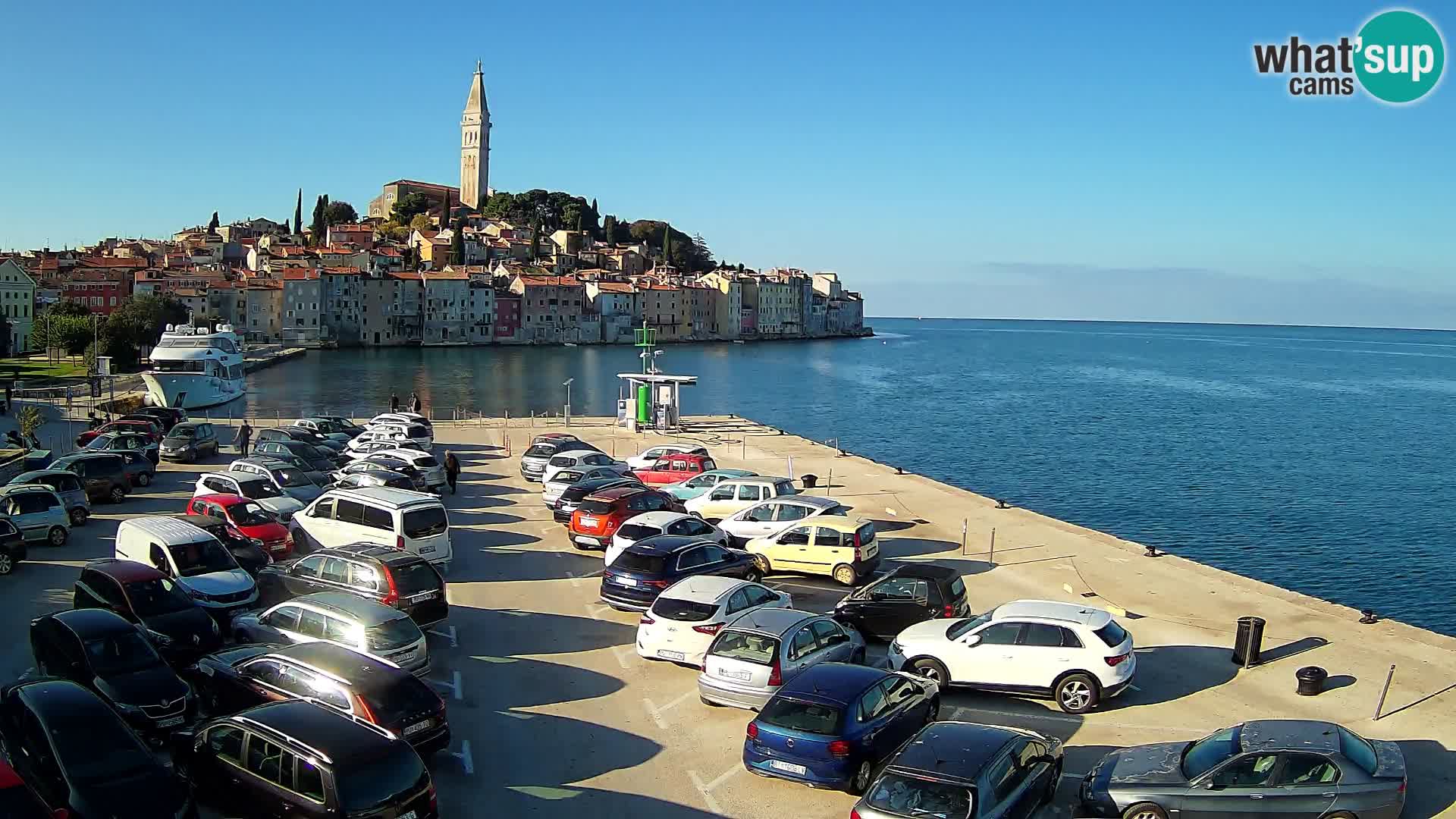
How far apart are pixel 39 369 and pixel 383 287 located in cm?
7646

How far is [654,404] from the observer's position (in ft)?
137

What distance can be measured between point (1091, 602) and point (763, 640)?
740 centimetres

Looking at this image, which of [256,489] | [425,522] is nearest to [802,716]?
[425,522]

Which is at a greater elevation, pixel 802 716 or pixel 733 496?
pixel 733 496

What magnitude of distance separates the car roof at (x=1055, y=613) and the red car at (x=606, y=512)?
8561 millimetres

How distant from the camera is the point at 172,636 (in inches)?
502

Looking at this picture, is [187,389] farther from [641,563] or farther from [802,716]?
[802,716]

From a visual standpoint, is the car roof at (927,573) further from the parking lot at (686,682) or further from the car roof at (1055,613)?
the car roof at (1055,613)

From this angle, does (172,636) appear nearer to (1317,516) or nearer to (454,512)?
(454,512)

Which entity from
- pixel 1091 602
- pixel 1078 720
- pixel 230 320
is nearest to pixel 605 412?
pixel 1091 602

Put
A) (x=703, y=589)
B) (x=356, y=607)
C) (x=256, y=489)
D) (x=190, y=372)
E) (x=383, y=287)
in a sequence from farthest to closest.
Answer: (x=383, y=287) → (x=190, y=372) → (x=256, y=489) → (x=703, y=589) → (x=356, y=607)

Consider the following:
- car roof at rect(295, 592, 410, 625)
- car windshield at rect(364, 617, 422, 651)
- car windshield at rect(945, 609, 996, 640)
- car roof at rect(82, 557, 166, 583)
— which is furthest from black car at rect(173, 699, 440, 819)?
car windshield at rect(945, 609, 996, 640)

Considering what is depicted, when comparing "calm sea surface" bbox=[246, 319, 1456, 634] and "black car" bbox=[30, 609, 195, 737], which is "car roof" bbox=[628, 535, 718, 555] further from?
"calm sea surface" bbox=[246, 319, 1456, 634]

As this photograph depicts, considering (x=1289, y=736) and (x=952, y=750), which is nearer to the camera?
(x=952, y=750)
